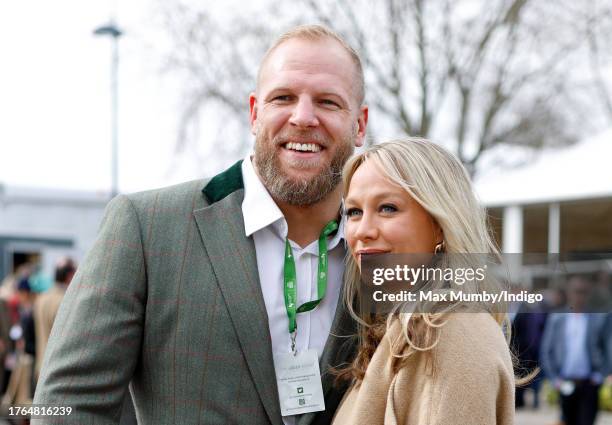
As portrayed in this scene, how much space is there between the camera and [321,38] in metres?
2.98

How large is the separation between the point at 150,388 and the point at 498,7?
43.1ft

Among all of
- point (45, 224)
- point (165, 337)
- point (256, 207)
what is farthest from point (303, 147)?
point (45, 224)

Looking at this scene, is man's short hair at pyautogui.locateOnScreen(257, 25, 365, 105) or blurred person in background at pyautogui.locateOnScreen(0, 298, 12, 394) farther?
blurred person in background at pyautogui.locateOnScreen(0, 298, 12, 394)

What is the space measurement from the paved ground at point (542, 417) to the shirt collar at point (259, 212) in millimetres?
8558

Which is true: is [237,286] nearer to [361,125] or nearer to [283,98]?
[283,98]

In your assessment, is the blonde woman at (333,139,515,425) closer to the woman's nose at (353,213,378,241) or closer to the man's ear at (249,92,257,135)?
the woman's nose at (353,213,378,241)

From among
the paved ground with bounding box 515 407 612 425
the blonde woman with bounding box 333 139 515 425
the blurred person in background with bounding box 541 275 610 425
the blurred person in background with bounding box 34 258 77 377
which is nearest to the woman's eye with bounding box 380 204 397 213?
the blonde woman with bounding box 333 139 515 425

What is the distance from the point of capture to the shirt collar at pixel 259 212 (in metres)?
2.82

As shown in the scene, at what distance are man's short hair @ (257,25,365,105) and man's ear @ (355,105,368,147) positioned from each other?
5 cm

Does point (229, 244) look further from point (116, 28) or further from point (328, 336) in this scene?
point (116, 28)

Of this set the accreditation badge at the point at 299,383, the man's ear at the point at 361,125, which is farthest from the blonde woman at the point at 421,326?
the man's ear at the point at 361,125

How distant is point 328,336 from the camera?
2727mm

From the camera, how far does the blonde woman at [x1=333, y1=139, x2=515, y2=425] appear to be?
2049 mm

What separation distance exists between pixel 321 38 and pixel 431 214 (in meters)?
0.99
